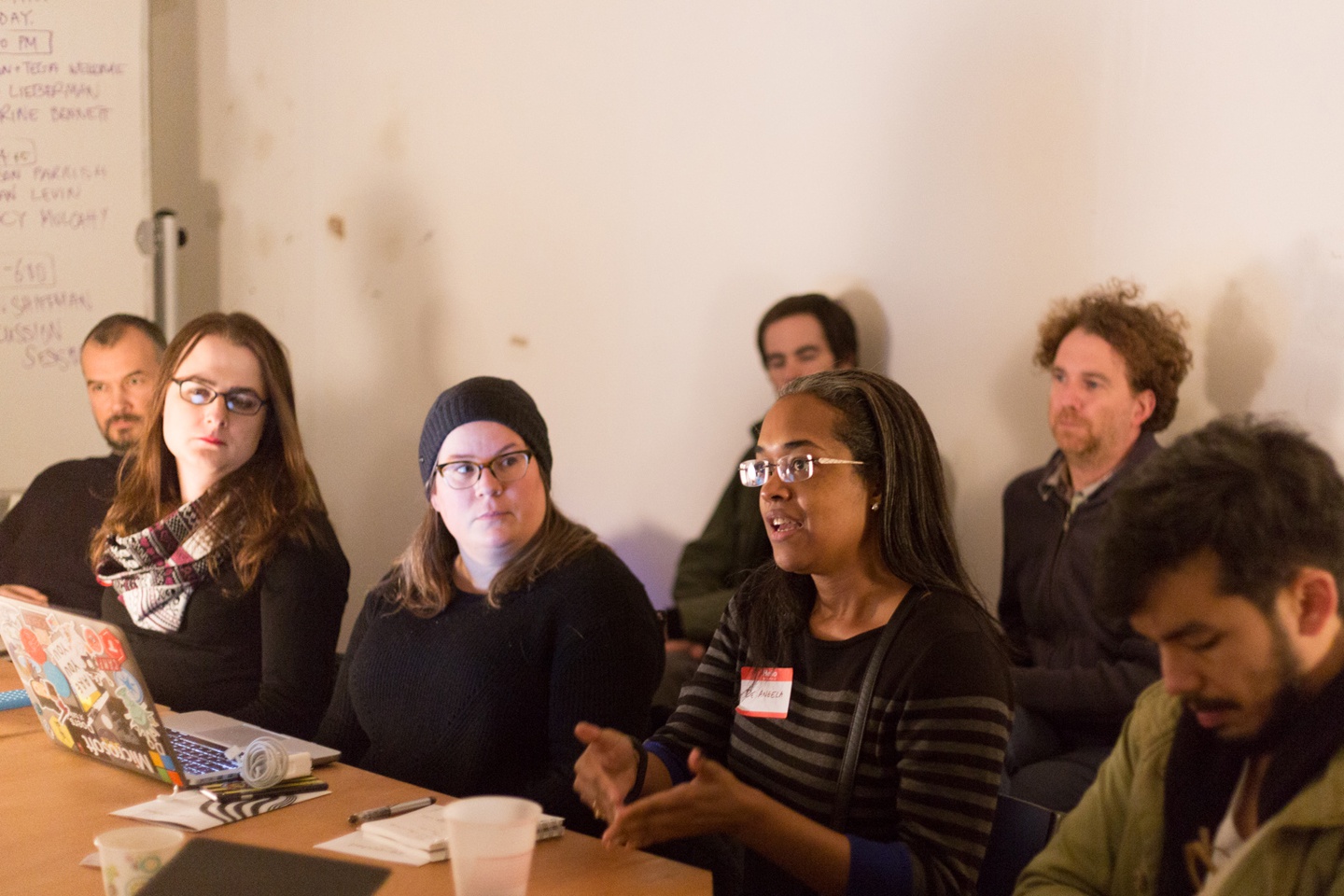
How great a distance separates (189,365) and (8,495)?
62.0 inches

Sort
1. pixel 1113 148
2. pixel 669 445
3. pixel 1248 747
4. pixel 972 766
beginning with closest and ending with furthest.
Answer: pixel 1248 747, pixel 972 766, pixel 1113 148, pixel 669 445

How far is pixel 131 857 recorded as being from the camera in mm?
1272

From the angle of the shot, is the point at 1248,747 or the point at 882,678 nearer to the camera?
the point at 1248,747

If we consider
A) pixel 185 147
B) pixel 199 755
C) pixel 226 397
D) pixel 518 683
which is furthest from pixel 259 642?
pixel 185 147

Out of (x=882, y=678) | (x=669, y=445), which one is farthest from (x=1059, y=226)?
(x=882, y=678)

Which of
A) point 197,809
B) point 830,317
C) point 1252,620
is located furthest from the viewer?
point 830,317

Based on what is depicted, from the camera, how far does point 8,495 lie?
149 inches

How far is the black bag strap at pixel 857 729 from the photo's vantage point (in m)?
1.55

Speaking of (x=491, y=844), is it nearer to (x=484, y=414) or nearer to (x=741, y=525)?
(x=484, y=414)

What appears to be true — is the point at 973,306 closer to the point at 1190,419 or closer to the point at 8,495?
the point at 1190,419

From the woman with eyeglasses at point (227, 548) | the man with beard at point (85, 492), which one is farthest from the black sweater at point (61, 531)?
the woman with eyeglasses at point (227, 548)

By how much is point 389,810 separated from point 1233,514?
1.08 m

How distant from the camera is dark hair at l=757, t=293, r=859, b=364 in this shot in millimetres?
3049

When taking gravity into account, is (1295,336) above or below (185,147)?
below
